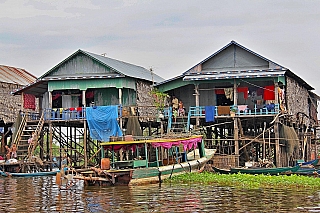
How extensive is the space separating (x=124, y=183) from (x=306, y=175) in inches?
279

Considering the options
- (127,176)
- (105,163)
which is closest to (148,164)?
(127,176)

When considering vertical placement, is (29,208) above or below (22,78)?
below

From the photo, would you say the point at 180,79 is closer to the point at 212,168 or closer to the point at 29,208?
the point at 212,168

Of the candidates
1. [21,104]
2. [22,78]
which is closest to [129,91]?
[21,104]

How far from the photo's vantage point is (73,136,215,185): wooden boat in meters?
21.1

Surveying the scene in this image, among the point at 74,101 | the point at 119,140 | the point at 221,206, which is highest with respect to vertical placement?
the point at 74,101

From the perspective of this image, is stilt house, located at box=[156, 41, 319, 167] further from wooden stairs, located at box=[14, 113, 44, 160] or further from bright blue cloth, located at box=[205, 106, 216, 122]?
wooden stairs, located at box=[14, 113, 44, 160]

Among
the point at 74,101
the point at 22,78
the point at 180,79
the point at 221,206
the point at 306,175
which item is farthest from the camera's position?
the point at 22,78

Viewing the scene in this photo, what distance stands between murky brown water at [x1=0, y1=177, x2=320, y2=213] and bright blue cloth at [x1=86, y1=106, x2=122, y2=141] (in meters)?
7.69

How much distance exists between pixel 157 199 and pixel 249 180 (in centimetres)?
550

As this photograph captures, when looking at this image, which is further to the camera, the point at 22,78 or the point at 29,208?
the point at 22,78

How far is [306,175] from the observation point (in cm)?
2270

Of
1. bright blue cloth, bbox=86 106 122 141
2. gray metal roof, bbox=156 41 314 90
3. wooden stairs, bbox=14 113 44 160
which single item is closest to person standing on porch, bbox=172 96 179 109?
gray metal roof, bbox=156 41 314 90

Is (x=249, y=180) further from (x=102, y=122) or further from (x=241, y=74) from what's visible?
(x=102, y=122)
